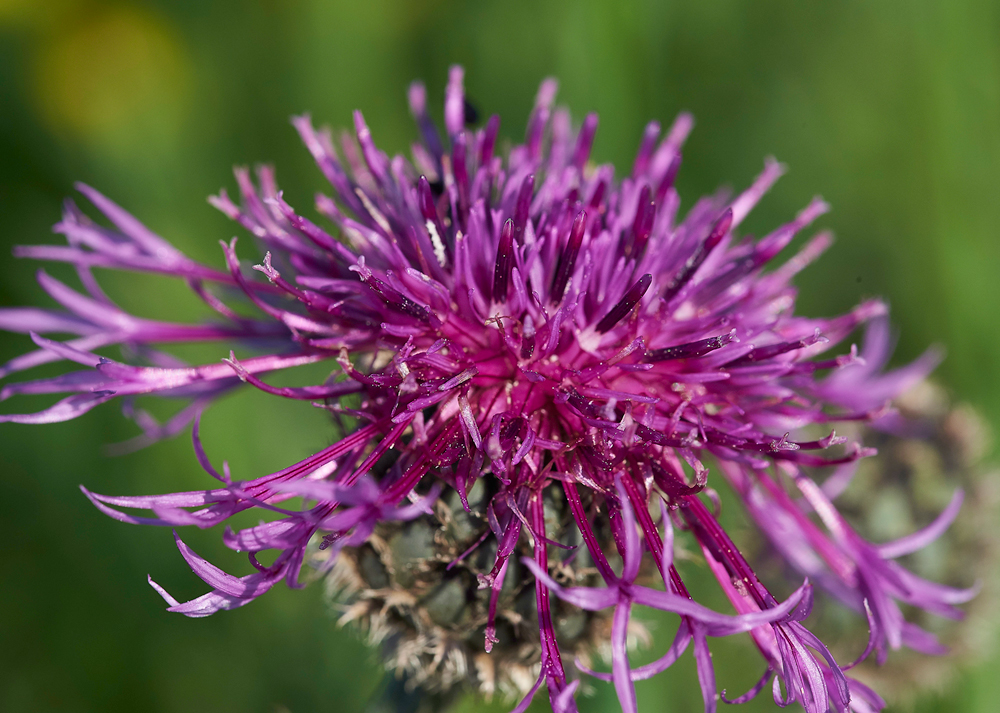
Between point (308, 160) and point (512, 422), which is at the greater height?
point (308, 160)

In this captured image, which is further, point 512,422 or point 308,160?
point 308,160

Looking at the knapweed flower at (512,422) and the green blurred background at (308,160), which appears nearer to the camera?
the knapweed flower at (512,422)

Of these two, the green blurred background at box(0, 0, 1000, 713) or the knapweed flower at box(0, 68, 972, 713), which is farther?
the green blurred background at box(0, 0, 1000, 713)

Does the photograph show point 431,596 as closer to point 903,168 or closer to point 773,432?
point 773,432

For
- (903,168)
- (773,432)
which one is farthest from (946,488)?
(903,168)
